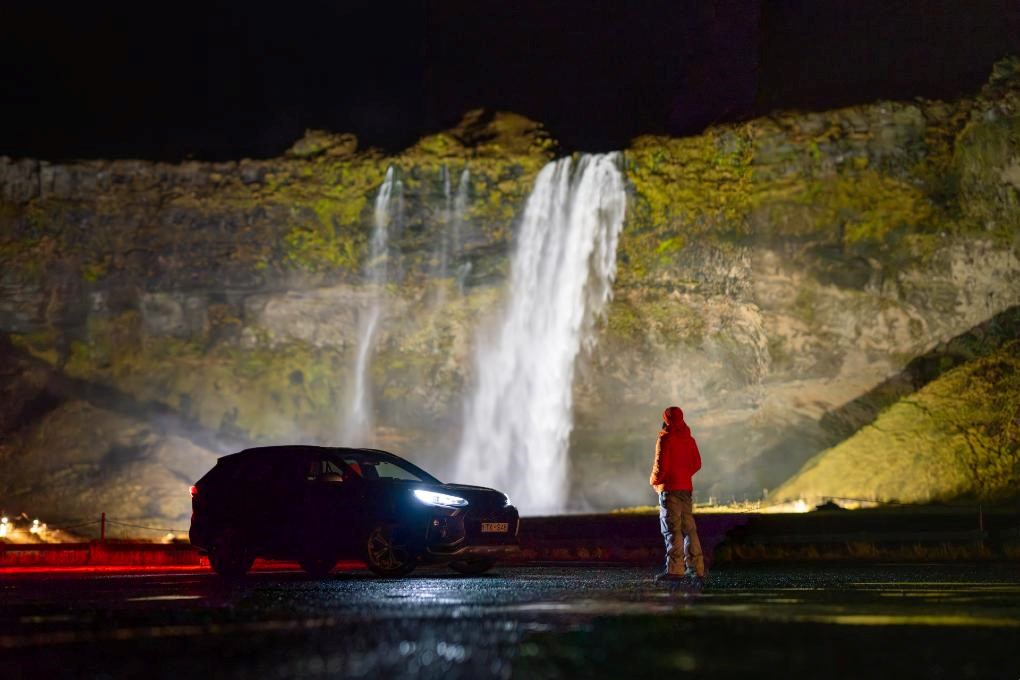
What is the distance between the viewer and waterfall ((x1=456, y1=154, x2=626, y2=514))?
131 ft

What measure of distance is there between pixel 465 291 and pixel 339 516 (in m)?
28.8

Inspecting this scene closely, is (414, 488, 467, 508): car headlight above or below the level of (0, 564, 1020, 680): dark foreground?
above

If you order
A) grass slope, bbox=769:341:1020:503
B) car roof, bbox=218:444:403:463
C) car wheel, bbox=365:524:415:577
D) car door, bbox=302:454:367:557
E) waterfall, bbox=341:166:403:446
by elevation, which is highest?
waterfall, bbox=341:166:403:446

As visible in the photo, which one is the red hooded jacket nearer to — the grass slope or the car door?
the car door

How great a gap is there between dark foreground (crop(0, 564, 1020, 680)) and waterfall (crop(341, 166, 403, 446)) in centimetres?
3161

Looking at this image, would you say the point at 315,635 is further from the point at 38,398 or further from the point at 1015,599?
the point at 38,398

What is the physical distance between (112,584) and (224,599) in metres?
3.23

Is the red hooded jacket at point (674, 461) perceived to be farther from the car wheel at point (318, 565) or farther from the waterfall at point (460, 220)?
the waterfall at point (460, 220)

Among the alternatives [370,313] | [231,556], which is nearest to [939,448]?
[370,313]

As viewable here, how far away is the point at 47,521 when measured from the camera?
4062cm

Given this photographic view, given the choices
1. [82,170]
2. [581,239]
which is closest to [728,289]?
[581,239]

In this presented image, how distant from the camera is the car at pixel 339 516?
44.7 feet

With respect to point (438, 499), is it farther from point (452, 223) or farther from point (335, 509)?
point (452, 223)

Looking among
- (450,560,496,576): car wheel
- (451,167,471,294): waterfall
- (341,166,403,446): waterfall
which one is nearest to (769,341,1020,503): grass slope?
(451,167,471,294): waterfall
